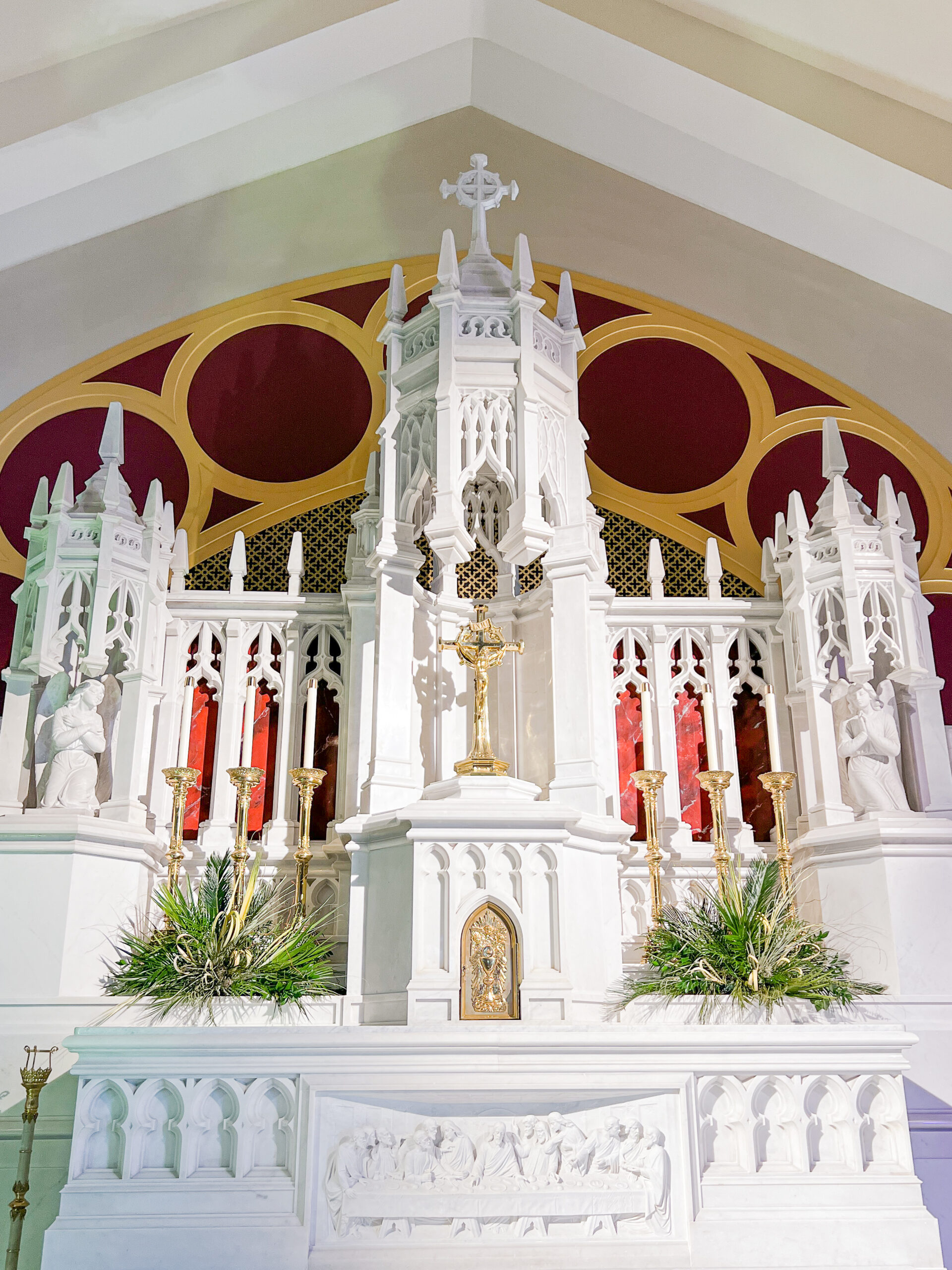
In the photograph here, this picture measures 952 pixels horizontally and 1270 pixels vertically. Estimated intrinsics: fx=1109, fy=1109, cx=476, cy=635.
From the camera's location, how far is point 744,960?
4.84 m

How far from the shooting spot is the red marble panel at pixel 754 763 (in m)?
7.00

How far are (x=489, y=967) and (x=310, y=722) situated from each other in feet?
7.75

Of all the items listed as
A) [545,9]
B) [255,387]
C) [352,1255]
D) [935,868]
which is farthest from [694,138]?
[352,1255]

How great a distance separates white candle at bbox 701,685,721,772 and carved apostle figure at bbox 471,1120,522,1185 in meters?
3.24

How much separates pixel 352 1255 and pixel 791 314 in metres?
Result: 6.66

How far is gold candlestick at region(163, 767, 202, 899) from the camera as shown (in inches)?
213

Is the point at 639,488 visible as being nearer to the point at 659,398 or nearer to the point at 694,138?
the point at 659,398

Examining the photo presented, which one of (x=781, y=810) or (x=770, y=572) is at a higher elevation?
(x=770, y=572)

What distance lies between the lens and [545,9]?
696cm

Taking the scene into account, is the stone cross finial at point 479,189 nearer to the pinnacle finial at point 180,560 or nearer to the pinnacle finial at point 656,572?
the pinnacle finial at point 656,572

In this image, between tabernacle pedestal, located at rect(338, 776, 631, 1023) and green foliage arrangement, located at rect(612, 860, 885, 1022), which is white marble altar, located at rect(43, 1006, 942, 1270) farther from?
tabernacle pedestal, located at rect(338, 776, 631, 1023)

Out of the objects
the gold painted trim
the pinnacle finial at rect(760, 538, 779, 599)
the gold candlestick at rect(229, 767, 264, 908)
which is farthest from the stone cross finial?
the gold candlestick at rect(229, 767, 264, 908)

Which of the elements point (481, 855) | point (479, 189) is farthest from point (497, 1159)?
point (479, 189)

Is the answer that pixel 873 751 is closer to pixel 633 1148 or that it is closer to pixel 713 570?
pixel 713 570
